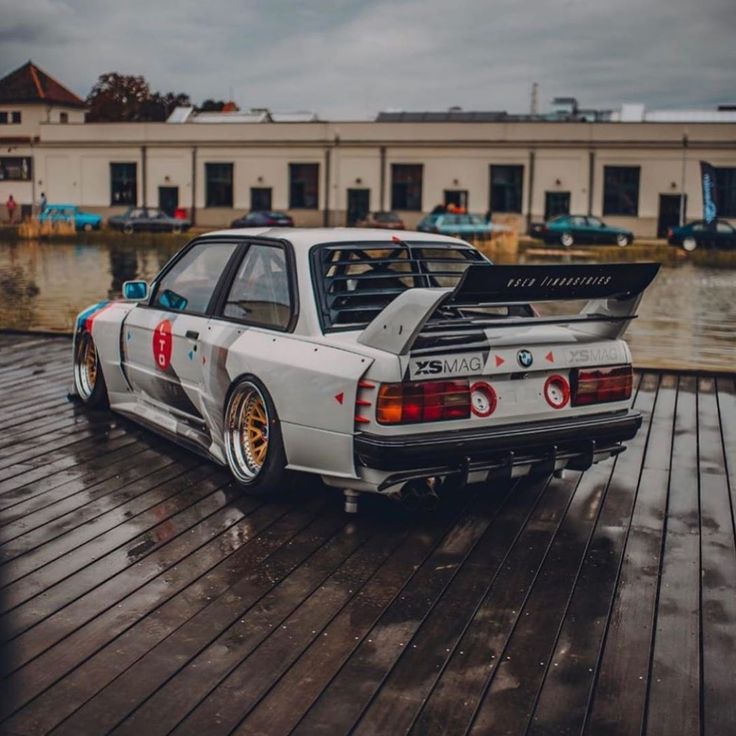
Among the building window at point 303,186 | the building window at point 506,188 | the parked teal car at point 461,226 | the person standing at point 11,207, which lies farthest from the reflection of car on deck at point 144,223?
the building window at point 506,188

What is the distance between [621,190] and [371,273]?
48.9 meters

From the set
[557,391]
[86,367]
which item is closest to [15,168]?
[86,367]

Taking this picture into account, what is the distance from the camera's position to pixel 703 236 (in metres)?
40.2

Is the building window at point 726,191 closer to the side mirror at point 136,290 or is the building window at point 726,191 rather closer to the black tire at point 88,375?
the black tire at point 88,375

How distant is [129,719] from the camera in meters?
3.08

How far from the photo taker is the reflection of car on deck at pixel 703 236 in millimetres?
40156

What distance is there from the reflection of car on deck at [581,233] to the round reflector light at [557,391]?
1508 inches

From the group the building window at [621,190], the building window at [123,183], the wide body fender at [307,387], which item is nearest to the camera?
the wide body fender at [307,387]

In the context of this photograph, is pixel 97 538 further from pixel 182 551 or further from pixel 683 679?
pixel 683 679

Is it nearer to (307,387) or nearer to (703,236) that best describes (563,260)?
(703,236)

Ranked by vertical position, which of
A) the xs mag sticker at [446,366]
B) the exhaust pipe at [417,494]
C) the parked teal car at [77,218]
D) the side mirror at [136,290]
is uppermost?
the parked teal car at [77,218]

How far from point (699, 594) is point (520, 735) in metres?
1.49

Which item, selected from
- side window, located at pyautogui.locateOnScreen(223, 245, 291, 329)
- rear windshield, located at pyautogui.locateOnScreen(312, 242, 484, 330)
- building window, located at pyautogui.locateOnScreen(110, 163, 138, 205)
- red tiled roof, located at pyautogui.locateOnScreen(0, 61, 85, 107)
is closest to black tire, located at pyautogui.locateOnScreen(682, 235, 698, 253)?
building window, located at pyautogui.locateOnScreen(110, 163, 138, 205)

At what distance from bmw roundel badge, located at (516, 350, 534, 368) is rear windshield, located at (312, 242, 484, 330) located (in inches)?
32.9
